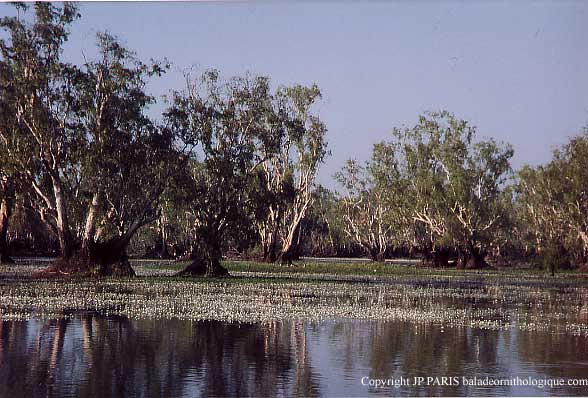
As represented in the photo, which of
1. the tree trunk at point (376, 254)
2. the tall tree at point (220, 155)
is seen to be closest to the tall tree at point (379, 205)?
the tree trunk at point (376, 254)

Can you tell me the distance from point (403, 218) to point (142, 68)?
3951 centimetres

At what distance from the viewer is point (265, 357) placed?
15.5 m

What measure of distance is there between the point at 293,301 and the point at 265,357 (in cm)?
1105

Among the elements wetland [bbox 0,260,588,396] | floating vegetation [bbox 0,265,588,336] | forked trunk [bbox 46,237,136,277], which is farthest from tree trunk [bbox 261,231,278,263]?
wetland [bbox 0,260,588,396]

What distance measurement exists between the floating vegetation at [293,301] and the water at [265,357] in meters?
1.55

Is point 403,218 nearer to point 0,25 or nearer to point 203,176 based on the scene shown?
point 203,176

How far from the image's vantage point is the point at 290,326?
1983 centimetres

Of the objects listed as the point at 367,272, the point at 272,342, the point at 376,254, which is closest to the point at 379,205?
the point at 376,254

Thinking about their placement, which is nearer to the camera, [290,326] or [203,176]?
[290,326]

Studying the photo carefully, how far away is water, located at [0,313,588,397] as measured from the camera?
1273cm

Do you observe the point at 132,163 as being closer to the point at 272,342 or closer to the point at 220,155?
the point at 220,155

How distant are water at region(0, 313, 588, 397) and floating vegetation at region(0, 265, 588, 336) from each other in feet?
5.09

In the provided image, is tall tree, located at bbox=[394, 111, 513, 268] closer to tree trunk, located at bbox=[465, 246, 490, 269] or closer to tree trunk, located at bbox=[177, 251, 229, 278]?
tree trunk, located at bbox=[465, 246, 490, 269]

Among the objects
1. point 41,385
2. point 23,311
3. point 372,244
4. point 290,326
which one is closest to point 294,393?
point 41,385
